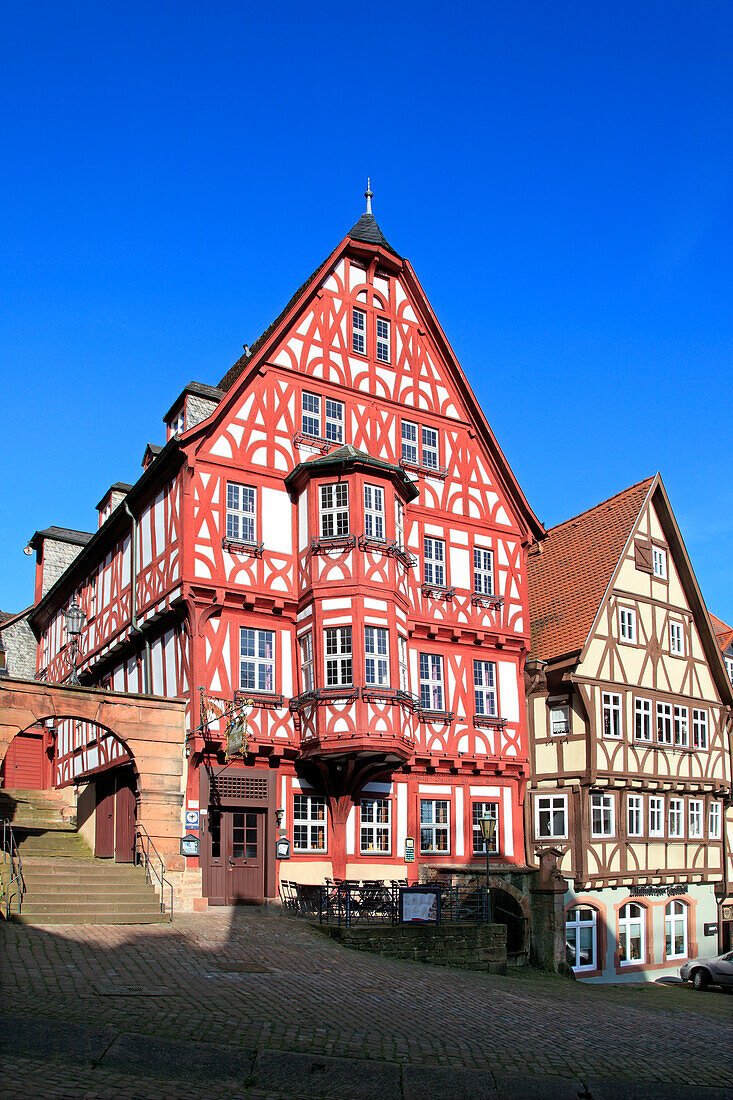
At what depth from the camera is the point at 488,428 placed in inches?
1264

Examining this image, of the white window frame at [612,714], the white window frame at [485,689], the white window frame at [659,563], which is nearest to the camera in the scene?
the white window frame at [485,689]

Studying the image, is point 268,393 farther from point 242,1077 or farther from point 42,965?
point 242,1077

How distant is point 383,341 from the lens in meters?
30.8

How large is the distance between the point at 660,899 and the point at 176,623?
19.1 m

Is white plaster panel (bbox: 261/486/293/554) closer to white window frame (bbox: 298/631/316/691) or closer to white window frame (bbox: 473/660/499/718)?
white window frame (bbox: 298/631/316/691)

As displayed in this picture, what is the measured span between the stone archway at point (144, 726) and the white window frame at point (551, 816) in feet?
43.6

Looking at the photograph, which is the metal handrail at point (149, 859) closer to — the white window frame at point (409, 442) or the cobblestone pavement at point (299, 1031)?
the cobblestone pavement at point (299, 1031)

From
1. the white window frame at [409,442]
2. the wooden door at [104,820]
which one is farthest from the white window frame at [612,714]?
the wooden door at [104,820]

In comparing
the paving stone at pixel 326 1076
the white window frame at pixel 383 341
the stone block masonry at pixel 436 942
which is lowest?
the stone block masonry at pixel 436 942

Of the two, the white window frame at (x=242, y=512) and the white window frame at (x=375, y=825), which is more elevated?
the white window frame at (x=242, y=512)

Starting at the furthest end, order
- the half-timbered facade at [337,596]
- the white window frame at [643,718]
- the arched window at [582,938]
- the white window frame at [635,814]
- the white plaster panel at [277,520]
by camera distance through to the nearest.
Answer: the white window frame at [643,718], the white window frame at [635,814], the arched window at [582,938], the white plaster panel at [277,520], the half-timbered facade at [337,596]

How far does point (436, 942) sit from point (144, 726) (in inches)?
307

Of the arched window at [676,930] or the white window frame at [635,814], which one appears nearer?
the white window frame at [635,814]

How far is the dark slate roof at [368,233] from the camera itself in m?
30.4
